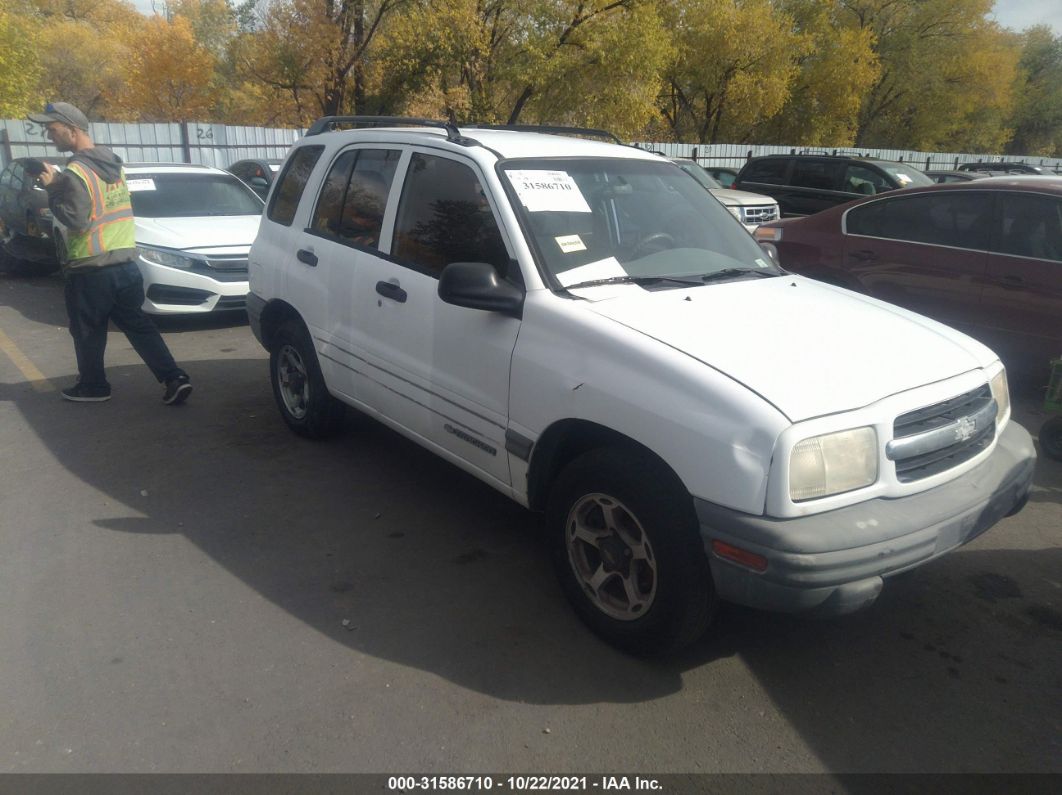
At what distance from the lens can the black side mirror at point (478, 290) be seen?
334 centimetres

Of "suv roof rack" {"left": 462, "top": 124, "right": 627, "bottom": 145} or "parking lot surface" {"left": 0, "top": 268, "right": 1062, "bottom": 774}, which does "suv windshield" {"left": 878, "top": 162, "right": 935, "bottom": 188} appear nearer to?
"parking lot surface" {"left": 0, "top": 268, "right": 1062, "bottom": 774}

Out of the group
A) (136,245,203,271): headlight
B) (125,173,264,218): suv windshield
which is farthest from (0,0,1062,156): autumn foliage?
(136,245,203,271): headlight

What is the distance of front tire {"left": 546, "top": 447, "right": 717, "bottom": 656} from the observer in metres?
2.90

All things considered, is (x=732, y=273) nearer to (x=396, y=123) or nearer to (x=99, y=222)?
(x=396, y=123)

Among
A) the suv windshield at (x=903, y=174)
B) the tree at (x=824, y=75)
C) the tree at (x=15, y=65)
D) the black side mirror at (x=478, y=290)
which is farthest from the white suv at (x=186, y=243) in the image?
the tree at (x=824, y=75)

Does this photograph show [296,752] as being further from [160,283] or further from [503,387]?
[160,283]

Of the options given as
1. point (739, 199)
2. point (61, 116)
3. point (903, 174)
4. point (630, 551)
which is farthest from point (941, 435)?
point (903, 174)

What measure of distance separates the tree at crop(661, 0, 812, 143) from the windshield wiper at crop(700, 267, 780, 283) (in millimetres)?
27778

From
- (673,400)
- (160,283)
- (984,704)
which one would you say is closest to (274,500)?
(673,400)

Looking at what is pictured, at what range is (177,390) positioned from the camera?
6.12 metres

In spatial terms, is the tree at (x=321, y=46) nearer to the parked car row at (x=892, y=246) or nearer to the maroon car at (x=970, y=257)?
→ the parked car row at (x=892, y=246)

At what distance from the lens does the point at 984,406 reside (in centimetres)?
327

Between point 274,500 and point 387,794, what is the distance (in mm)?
2362

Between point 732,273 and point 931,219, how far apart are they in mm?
3756
